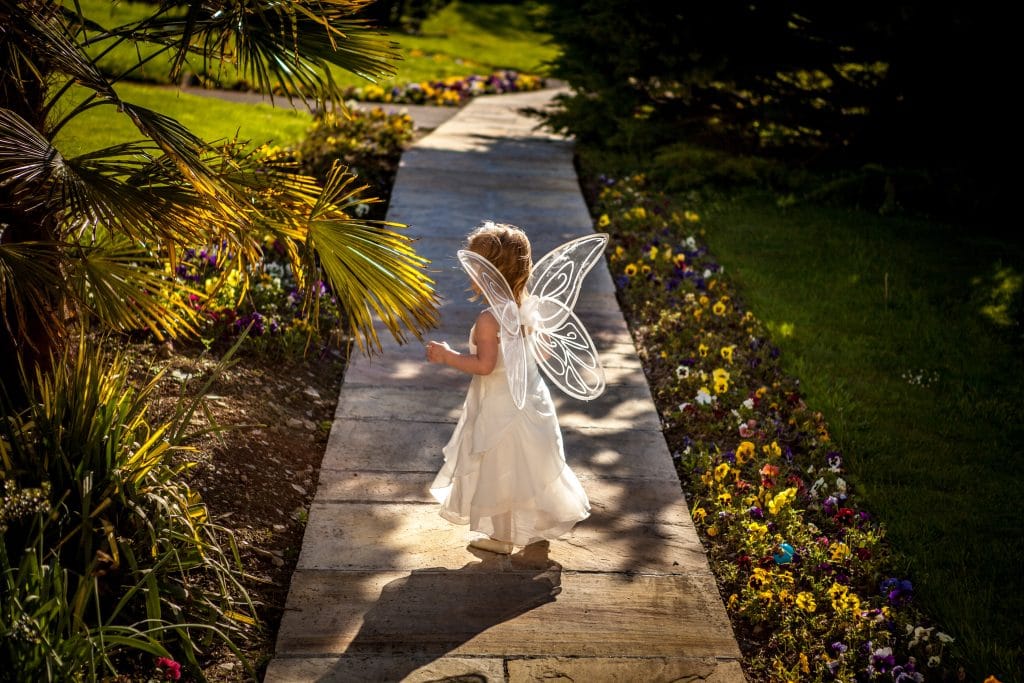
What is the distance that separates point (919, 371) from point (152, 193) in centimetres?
436

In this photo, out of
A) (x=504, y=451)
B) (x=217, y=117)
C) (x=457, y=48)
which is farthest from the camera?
(x=457, y=48)

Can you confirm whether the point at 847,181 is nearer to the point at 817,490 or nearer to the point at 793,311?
the point at 793,311

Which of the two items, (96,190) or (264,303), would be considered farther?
(264,303)

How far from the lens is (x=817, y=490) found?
14.0ft

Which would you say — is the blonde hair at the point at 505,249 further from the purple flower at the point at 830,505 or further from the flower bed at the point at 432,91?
the flower bed at the point at 432,91

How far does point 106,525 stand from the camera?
2906 mm

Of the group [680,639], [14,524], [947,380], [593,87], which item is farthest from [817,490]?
[593,87]

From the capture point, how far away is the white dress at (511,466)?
356 cm

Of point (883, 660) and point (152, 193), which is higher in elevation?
point (152, 193)

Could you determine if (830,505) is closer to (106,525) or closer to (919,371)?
(919,371)

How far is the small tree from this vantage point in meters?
2.85

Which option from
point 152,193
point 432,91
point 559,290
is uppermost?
point 152,193

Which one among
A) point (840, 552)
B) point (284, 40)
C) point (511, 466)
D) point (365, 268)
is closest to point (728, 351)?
point (840, 552)

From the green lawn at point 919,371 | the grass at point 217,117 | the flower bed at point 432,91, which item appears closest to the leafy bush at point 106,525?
the green lawn at point 919,371
